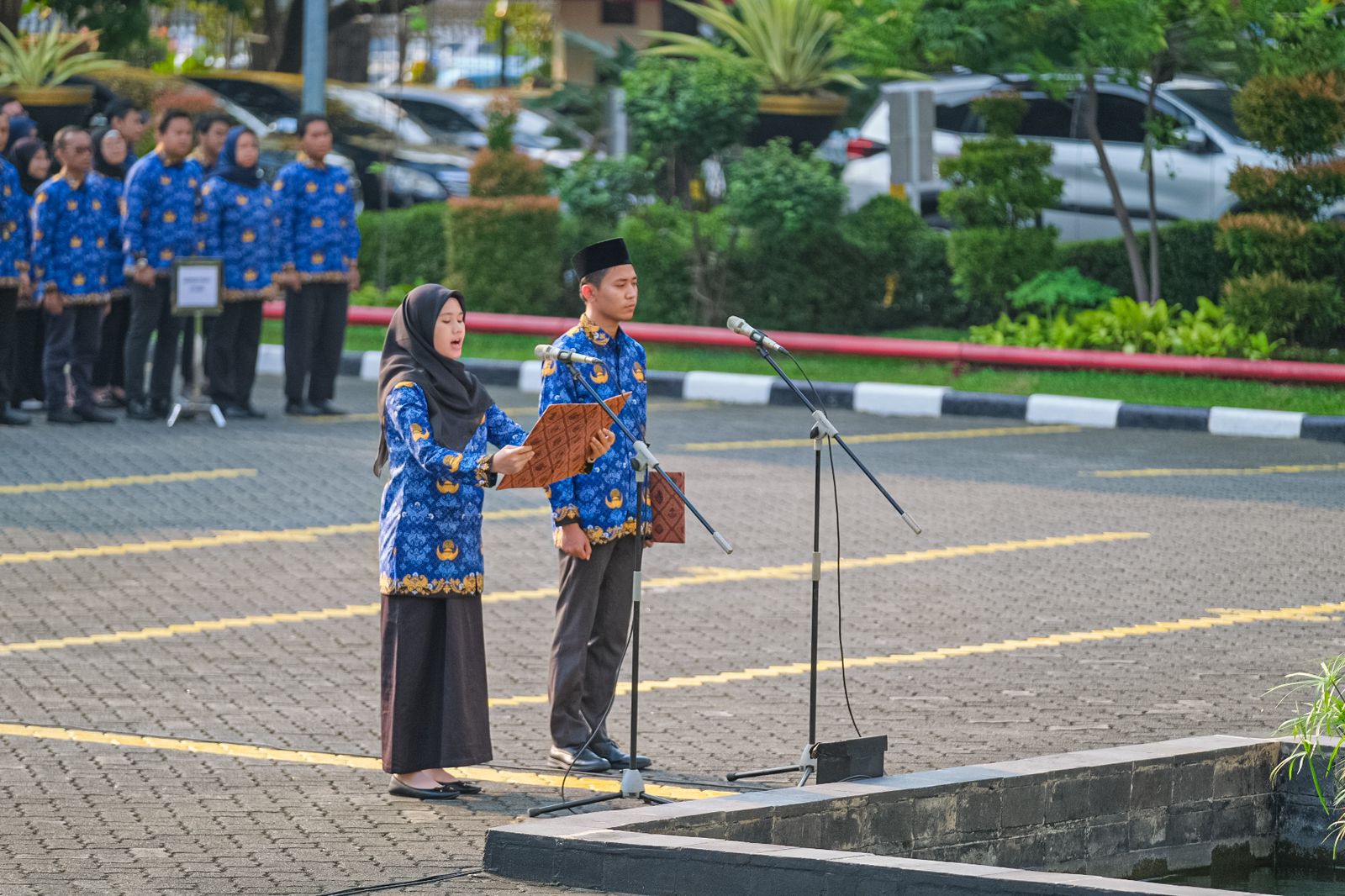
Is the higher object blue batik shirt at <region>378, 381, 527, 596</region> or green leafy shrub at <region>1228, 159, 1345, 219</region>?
green leafy shrub at <region>1228, 159, 1345, 219</region>

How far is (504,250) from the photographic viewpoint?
71.1 feet

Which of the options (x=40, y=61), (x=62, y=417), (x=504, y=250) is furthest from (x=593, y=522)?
(x=40, y=61)

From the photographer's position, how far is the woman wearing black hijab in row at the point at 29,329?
1720cm

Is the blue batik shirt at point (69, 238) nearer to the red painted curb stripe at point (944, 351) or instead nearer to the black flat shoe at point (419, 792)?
the red painted curb stripe at point (944, 351)

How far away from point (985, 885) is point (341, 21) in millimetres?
31576

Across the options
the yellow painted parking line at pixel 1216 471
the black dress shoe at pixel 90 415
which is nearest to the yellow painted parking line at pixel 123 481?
the black dress shoe at pixel 90 415

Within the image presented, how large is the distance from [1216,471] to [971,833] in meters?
8.87

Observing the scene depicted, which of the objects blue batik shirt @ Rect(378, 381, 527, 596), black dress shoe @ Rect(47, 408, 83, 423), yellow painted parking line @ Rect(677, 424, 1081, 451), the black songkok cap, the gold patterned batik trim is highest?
Result: the black songkok cap

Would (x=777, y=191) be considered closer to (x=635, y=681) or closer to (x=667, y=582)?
(x=667, y=582)

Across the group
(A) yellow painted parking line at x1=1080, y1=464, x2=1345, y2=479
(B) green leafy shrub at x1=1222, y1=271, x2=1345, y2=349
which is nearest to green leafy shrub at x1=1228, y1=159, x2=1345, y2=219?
(B) green leafy shrub at x1=1222, y1=271, x2=1345, y2=349

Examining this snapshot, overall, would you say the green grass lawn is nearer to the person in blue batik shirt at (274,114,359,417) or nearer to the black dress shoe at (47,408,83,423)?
the person in blue batik shirt at (274,114,359,417)

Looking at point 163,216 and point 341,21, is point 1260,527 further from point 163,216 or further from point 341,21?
point 341,21

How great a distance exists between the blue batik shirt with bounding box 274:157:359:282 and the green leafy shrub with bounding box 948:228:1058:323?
587 cm

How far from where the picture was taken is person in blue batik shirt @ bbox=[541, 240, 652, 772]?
810cm
